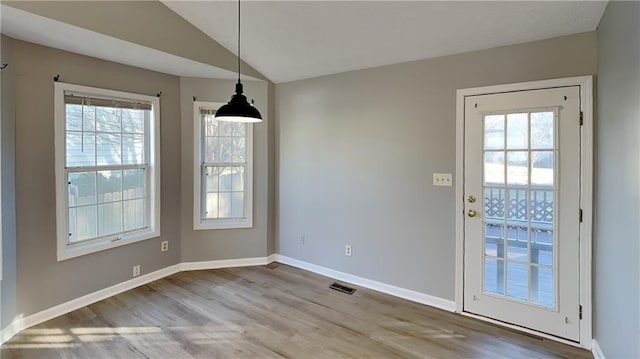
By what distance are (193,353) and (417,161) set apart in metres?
2.50

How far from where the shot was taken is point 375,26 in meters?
2.64

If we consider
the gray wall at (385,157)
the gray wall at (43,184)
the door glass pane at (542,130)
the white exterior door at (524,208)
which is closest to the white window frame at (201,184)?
the gray wall at (385,157)

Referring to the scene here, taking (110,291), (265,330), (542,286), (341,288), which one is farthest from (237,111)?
(542,286)

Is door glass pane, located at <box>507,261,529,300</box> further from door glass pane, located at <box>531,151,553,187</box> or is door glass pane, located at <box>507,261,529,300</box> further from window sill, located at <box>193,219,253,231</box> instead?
window sill, located at <box>193,219,253,231</box>

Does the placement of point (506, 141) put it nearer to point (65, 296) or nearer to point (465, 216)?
point (465, 216)

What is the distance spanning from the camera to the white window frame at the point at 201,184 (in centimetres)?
379

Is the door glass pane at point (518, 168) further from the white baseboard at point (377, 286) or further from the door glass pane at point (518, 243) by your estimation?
the white baseboard at point (377, 286)

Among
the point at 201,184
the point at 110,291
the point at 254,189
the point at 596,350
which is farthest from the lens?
the point at 254,189

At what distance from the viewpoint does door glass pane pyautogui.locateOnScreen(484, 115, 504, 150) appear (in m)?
2.64

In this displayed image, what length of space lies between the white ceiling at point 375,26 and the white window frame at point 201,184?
35.9 inches

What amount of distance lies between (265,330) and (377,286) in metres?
1.33

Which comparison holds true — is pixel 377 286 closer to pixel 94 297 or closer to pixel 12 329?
pixel 94 297

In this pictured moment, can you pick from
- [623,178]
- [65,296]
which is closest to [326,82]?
[623,178]

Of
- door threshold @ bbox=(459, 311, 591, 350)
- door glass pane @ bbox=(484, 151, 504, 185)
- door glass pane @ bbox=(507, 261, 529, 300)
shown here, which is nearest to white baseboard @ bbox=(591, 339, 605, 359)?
door threshold @ bbox=(459, 311, 591, 350)
